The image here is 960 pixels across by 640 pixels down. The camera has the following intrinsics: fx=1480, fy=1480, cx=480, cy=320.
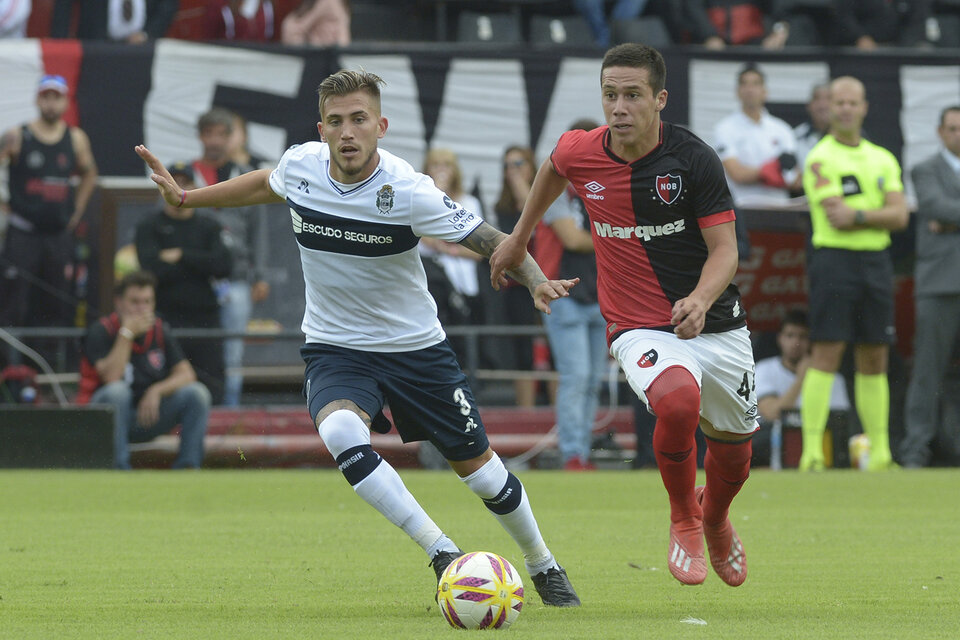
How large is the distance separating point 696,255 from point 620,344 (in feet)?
1.63

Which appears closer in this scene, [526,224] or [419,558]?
[526,224]

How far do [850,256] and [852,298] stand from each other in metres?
0.33

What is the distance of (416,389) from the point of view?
591 centimetres

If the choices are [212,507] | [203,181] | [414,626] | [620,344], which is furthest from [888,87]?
[414,626]

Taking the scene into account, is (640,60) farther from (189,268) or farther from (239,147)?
(239,147)

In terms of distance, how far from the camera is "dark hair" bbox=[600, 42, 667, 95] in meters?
6.12

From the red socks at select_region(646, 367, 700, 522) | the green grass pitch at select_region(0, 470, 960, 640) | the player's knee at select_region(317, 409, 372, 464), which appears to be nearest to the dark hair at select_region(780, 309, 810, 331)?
the green grass pitch at select_region(0, 470, 960, 640)

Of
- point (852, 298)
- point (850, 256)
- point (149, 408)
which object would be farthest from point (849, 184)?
point (149, 408)

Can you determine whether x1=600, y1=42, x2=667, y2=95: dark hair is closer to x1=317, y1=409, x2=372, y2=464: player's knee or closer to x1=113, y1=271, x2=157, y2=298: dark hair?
x1=317, y1=409, x2=372, y2=464: player's knee

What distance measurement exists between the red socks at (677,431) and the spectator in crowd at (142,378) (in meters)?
6.62

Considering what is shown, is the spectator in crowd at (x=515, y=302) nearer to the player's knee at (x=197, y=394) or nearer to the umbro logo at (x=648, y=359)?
the player's knee at (x=197, y=394)

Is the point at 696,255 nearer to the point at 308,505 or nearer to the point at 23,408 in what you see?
the point at 308,505

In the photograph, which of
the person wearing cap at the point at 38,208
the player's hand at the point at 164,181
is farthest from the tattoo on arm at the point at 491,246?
the person wearing cap at the point at 38,208

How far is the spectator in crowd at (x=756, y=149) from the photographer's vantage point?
13734mm
